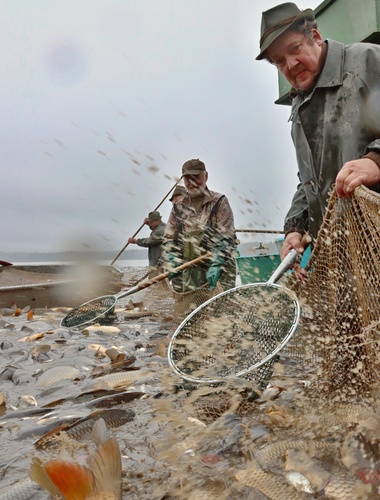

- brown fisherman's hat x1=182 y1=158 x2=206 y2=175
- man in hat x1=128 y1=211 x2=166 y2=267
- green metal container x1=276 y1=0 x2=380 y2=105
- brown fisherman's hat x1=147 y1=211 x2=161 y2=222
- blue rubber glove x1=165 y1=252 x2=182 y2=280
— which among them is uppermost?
green metal container x1=276 y1=0 x2=380 y2=105

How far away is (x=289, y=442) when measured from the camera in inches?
90.7

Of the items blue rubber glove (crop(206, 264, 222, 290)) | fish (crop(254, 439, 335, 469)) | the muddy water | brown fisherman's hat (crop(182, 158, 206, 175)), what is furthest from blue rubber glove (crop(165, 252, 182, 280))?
fish (crop(254, 439, 335, 469))

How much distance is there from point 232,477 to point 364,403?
967mm

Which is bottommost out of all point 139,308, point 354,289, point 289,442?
point 139,308

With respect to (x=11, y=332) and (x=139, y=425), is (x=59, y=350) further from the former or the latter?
(x=139, y=425)

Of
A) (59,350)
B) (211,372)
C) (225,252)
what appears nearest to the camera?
(211,372)

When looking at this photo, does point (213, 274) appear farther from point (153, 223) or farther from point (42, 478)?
point (153, 223)

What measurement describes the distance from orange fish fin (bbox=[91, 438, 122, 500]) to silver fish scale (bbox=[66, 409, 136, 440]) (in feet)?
2.38

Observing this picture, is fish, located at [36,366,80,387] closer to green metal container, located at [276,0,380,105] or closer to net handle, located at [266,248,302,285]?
net handle, located at [266,248,302,285]

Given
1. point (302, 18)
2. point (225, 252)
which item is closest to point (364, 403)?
point (302, 18)

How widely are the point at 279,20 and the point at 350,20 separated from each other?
687 centimetres

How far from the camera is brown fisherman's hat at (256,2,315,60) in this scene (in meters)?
3.20

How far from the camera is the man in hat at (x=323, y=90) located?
3.07m

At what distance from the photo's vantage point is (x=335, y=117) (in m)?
3.22
